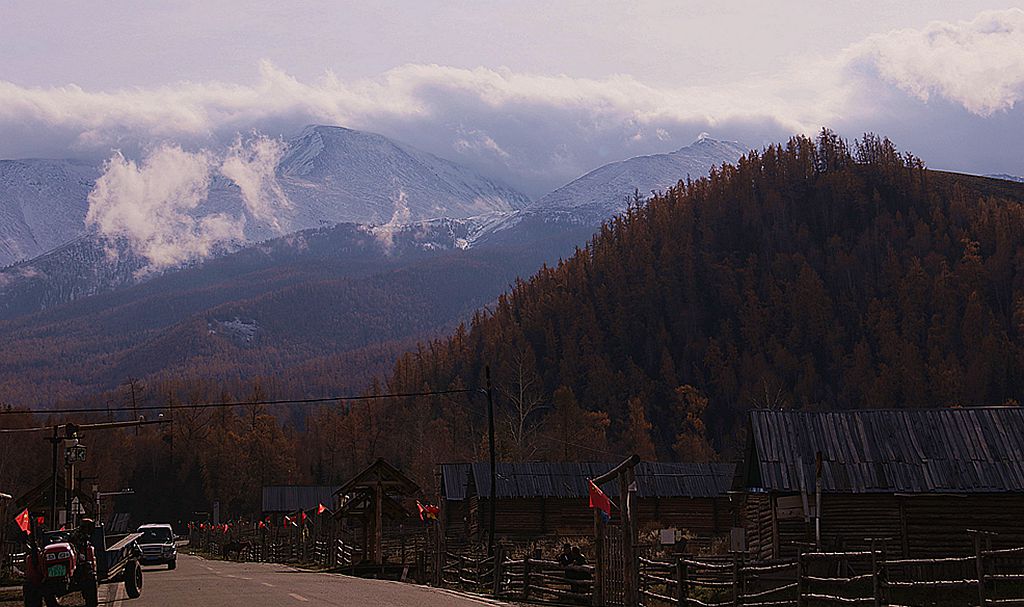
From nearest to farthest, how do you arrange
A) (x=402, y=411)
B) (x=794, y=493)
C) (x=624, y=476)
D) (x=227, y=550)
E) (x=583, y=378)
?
(x=624, y=476) < (x=794, y=493) < (x=227, y=550) < (x=402, y=411) < (x=583, y=378)

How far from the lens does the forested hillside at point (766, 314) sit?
145 metres

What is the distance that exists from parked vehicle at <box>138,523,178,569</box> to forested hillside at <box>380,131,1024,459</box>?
68113 mm

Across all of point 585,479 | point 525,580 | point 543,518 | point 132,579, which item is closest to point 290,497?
point 543,518

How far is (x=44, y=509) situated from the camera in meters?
76.2

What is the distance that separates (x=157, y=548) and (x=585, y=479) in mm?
25588

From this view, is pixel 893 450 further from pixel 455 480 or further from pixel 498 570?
pixel 455 480

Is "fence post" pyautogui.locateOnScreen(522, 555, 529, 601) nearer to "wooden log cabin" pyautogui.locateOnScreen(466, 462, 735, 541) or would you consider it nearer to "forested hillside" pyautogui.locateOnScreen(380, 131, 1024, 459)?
"wooden log cabin" pyautogui.locateOnScreen(466, 462, 735, 541)

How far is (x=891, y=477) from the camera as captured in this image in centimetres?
3941

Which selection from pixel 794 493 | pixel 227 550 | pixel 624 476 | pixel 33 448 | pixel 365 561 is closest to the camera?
pixel 624 476

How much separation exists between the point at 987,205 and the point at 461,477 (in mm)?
122695

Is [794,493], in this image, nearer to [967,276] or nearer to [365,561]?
[365,561]

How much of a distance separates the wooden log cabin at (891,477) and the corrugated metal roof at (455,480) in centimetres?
3841

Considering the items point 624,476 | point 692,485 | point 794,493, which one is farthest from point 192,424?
point 624,476

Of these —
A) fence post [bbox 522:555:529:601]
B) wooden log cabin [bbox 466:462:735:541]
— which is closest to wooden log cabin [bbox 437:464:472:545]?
wooden log cabin [bbox 466:462:735:541]
